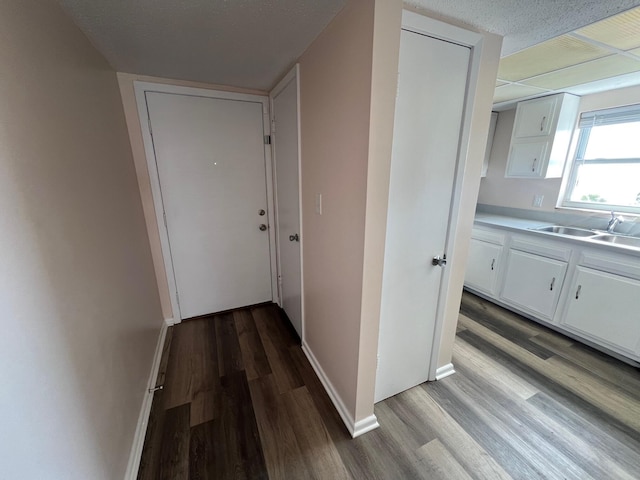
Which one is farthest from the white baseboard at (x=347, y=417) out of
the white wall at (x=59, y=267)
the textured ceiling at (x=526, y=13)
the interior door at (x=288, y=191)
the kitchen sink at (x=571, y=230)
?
the kitchen sink at (x=571, y=230)

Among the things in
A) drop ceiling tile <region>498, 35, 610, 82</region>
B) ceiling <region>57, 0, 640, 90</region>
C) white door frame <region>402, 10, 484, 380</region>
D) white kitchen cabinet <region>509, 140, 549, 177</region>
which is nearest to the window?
white kitchen cabinet <region>509, 140, 549, 177</region>

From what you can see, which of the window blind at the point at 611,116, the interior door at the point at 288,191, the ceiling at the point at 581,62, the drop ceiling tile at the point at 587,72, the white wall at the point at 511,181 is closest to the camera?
the ceiling at the point at 581,62

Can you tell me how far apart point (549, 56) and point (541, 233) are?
1.38 meters

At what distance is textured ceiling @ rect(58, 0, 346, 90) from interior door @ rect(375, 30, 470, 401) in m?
0.50

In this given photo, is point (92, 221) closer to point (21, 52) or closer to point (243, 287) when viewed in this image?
point (21, 52)

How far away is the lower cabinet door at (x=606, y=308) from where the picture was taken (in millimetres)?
1829

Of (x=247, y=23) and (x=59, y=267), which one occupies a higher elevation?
(x=247, y=23)

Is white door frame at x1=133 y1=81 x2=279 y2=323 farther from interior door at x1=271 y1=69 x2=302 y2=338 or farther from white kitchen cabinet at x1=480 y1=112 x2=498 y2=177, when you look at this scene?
white kitchen cabinet at x1=480 y1=112 x2=498 y2=177

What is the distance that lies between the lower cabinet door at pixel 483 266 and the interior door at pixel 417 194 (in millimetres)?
1525

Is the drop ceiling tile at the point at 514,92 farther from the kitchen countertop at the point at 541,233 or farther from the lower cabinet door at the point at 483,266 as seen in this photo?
the lower cabinet door at the point at 483,266

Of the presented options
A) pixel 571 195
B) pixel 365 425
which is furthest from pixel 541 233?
pixel 365 425

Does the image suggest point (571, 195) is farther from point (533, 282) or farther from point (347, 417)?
point (347, 417)

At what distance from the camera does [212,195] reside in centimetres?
225

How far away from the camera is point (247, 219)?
7.95 ft
